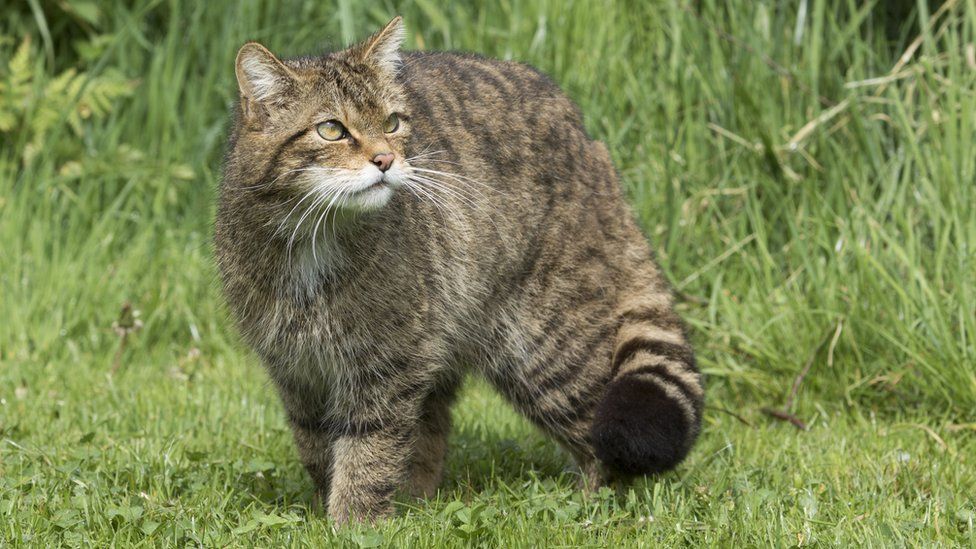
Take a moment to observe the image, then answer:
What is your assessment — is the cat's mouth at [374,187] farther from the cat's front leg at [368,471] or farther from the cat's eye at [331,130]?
the cat's front leg at [368,471]

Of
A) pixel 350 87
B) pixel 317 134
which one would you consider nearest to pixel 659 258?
pixel 350 87

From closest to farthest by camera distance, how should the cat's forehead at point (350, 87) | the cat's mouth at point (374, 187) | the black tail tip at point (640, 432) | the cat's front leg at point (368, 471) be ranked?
the cat's mouth at point (374, 187)
the cat's forehead at point (350, 87)
the black tail tip at point (640, 432)
the cat's front leg at point (368, 471)

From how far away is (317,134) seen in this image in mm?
3697

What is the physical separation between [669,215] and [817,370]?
1.12 metres

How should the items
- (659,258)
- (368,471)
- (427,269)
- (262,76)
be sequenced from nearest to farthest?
(262,76) → (368,471) → (427,269) → (659,258)

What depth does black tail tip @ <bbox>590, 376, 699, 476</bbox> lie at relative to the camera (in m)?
3.87

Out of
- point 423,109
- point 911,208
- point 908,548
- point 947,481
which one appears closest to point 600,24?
point 911,208

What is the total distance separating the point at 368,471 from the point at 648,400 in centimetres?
98

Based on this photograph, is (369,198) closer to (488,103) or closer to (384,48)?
(384,48)

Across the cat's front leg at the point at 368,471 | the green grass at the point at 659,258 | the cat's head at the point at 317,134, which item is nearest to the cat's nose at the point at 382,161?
the cat's head at the point at 317,134

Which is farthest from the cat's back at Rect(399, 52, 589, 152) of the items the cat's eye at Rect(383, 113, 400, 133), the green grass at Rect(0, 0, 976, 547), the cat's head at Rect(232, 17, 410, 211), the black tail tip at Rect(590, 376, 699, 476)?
the green grass at Rect(0, 0, 976, 547)

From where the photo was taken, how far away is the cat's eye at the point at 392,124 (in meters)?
3.88

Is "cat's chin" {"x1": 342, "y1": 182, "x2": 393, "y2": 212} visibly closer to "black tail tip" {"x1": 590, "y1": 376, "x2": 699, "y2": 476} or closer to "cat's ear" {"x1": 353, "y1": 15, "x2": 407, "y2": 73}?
"cat's ear" {"x1": 353, "y1": 15, "x2": 407, "y2": 73}

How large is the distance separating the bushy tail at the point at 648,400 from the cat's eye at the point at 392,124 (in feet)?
3.88
